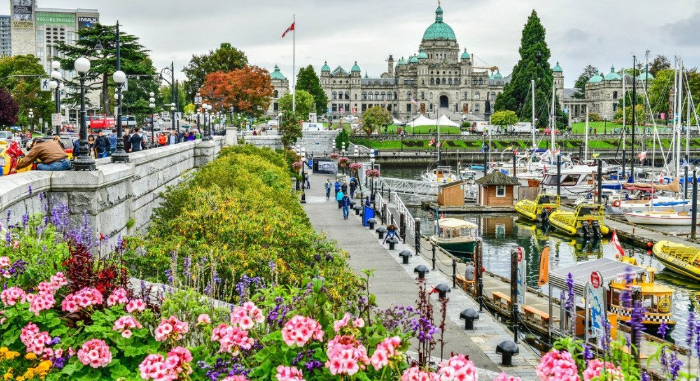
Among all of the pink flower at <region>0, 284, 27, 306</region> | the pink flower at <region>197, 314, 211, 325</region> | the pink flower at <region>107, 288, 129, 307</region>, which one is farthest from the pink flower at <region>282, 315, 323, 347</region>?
the pink flower at <region>0, 284, 27, 306</region>

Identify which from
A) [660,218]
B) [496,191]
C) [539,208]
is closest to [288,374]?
[539,208]

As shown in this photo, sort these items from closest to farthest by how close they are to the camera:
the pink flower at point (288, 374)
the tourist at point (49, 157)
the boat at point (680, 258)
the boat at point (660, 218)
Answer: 1. the pink flower at point (288, 374)
2. the tourist at point (49, 157)
3. the boat at point (680, 258)
4. the boat at point (660, 218)

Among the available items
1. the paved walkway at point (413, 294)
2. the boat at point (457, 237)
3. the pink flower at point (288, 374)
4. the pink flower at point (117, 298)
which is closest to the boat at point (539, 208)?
the boat at point (457, 237)

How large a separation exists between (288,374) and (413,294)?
1524 cm

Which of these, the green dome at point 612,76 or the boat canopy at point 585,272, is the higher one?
the green dome at point 612,76

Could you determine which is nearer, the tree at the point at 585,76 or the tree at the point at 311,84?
the tree at the point at 311,84

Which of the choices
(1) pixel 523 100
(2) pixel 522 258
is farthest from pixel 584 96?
(2) pixel 522 258

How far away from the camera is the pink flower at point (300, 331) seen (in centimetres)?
557

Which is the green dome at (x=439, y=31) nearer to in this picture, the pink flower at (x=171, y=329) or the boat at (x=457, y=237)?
the boat at (x=457, y=237)

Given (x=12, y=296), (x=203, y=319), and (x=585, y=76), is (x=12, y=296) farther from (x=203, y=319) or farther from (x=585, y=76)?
(x=585, y=76)

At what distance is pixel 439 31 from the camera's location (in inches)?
7229

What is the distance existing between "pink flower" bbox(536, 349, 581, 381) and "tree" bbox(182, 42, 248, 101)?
282 ft

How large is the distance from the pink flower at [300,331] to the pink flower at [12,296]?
2610 mm

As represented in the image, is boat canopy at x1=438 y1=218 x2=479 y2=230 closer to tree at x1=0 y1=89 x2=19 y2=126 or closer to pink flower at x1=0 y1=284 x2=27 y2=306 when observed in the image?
pink flower at x1=0 y1=284 x2=27 y2=306
